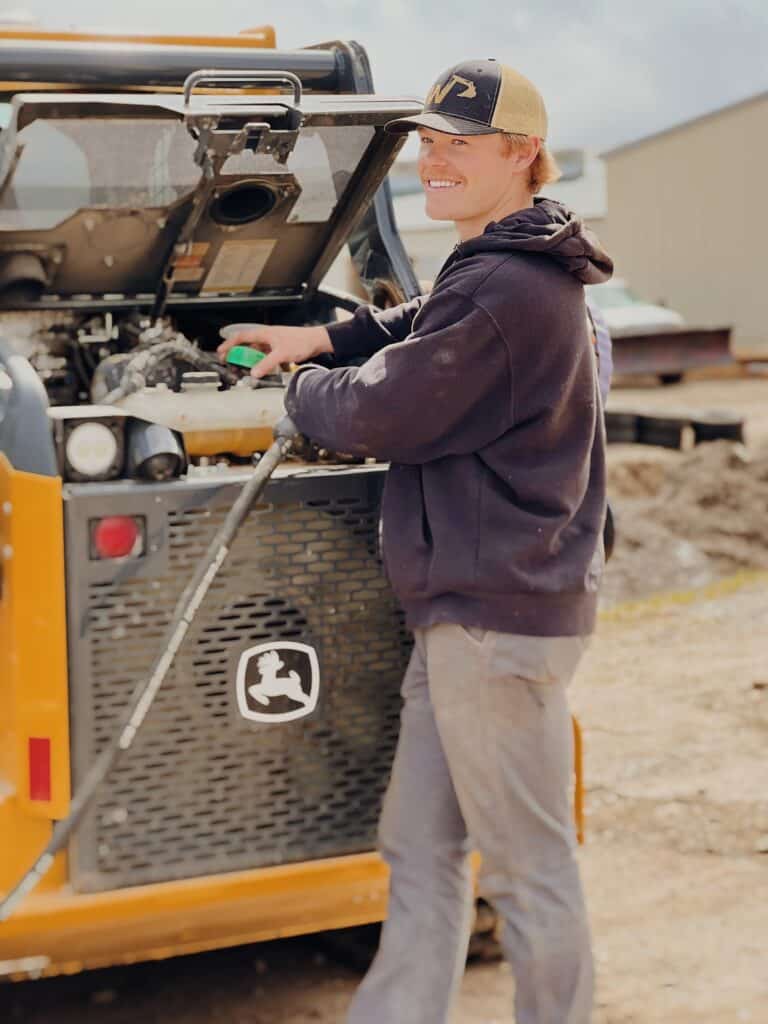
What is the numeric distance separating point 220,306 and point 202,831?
1850mm

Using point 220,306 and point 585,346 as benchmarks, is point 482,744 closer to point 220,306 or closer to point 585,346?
point 585,346

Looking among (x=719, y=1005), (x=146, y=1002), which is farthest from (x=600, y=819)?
(x=146, y=1002)

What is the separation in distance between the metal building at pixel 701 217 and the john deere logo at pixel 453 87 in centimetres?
2628

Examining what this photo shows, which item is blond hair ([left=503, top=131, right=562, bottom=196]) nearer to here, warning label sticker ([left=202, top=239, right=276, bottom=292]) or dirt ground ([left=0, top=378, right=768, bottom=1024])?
warning label sticker ([left=202, top=239, right=276, bottom=292])

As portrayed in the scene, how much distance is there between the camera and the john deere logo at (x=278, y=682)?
130 inches

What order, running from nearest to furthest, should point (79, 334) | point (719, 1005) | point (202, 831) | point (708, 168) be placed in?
1. point (202, 831)
2. point (719, 1005)
3. point (79, 334)
4. point (708, 168)

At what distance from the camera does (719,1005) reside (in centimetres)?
361

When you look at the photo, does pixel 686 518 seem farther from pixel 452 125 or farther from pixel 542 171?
pixel 452 125

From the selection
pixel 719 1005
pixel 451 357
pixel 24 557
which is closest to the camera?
pixel 451 357

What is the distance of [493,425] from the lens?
9.07 feet

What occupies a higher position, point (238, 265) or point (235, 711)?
point (238, 265)

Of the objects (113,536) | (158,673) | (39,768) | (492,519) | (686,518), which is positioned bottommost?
(686,518)

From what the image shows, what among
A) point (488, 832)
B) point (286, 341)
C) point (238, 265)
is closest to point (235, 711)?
point (488, 832)

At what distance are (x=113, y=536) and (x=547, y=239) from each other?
1.13m
